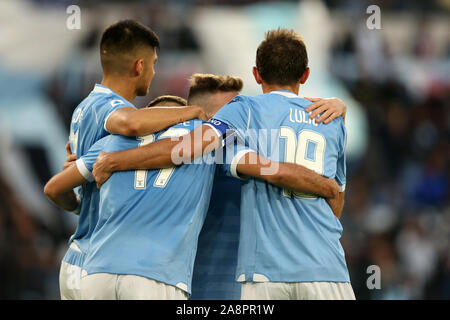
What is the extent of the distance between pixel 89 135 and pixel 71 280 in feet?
3.30

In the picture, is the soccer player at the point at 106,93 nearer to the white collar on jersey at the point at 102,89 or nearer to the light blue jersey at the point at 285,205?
the white collar on jersey at the point at 102,89

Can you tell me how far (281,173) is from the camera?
364cm

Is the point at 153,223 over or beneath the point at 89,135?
beneath

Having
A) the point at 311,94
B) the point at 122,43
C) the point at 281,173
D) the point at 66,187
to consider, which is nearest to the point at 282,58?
the point at 281,173

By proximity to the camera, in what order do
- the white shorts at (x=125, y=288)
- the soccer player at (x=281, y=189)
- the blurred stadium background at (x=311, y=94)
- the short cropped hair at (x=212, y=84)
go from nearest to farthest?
the white shorts at (x=125, y=288) < the soccer player at (x=281, y=189) < the short cropped hair at (x=212, y=84) < the blurred stadium background at (x=311, y=94)

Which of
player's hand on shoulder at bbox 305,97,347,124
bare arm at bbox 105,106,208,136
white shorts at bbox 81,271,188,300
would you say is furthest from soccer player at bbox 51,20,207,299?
player's hand on shoulder at bbox 305,97,347,124

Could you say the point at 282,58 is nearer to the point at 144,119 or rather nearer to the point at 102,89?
the point at 144,119

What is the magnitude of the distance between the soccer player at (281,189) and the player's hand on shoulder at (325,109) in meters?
0.04

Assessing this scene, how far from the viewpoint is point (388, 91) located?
12273mm

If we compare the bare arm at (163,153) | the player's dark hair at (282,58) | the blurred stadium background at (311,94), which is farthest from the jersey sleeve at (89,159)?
the blurred stadium background at (311,94)

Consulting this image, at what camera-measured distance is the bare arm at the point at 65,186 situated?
408cm

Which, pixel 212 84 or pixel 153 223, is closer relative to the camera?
pixel 153 223
